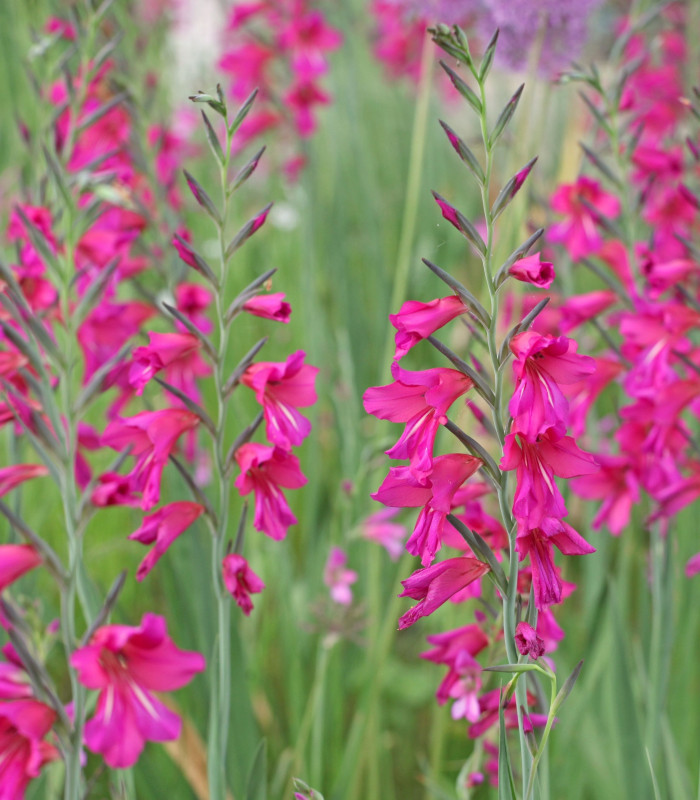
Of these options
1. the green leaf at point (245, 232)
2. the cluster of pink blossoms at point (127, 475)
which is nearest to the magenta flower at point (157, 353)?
the cluster of pink blossoms at point (127, 475)

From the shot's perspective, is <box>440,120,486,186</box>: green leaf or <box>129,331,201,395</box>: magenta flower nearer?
<box>440,120,486,186</box>: green leaf

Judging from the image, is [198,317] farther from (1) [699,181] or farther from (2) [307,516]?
(1) [699,181]

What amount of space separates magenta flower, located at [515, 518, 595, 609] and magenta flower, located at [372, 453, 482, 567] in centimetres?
6

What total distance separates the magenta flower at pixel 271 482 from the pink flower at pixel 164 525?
0.07 meters

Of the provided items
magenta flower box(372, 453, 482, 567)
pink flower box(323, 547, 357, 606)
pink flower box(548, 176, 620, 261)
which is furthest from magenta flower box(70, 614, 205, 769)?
pink flower box(548, 176, 620, 261)

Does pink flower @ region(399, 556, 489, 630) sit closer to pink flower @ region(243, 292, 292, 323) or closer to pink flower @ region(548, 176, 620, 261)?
pink flower @ region(243, 292, 292, 323)

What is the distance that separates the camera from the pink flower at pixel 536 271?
1.93 feet

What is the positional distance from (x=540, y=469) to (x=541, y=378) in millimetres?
68

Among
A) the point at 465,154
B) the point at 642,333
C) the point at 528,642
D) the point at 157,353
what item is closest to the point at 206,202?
the point at 157,353

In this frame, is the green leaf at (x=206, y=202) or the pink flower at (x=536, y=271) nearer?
the pink flower at (x=536, y=271)

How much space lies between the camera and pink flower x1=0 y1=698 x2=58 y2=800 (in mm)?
676

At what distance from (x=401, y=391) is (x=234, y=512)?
1.49 metres

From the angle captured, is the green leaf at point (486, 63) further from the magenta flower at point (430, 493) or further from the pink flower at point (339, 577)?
the pink flower at point (339, 577)

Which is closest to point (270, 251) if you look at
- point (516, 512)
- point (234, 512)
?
point (234, 512)
